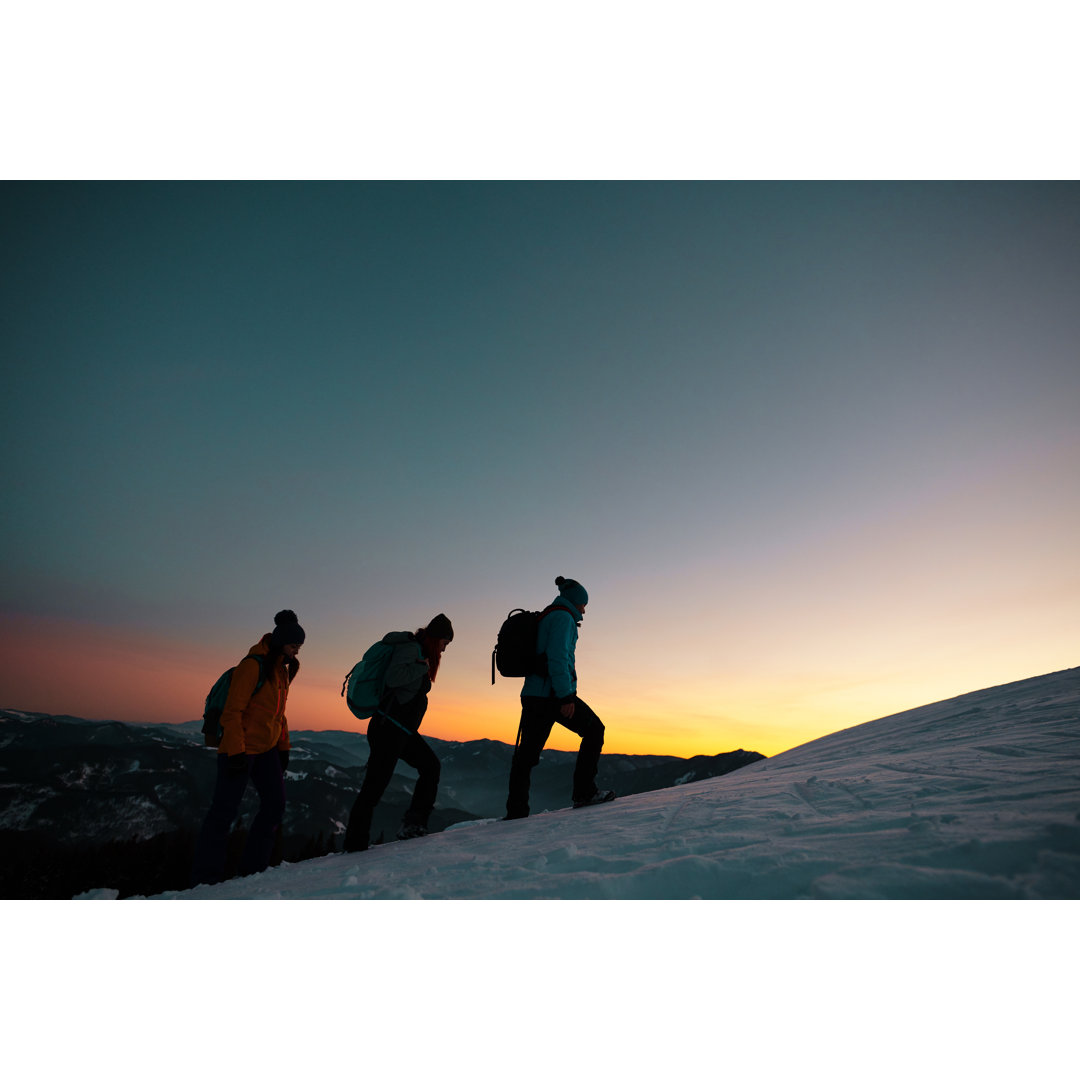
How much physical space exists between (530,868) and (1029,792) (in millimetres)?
2680

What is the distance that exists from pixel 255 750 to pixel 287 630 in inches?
39.9

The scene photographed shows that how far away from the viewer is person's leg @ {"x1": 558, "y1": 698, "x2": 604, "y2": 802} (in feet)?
17.2

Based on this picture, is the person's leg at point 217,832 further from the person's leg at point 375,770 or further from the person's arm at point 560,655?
the person's arm at point 560,655

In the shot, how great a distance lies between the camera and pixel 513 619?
5.48 meters

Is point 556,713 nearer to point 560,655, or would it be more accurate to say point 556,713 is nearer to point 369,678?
point 560,655

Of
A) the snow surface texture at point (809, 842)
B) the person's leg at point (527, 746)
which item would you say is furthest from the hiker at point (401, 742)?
the person's leg at point (527, 746)

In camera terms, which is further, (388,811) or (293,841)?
(388,811)

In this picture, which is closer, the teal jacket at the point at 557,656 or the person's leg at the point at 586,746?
the teal jacket at the point at 557,656

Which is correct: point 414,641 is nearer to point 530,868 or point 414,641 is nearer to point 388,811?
point 530,868

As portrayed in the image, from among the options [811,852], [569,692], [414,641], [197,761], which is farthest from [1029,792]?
[197,761]

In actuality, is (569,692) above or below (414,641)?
below

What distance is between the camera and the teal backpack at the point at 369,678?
492cm

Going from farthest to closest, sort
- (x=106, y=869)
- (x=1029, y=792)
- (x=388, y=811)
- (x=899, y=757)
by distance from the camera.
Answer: (x=388, y=811), (x=106, y=869), (x=899, y=757), (x=1029, y=792)

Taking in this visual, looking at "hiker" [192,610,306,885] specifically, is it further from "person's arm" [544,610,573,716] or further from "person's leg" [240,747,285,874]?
"person's arm" [544,610,573,716]
